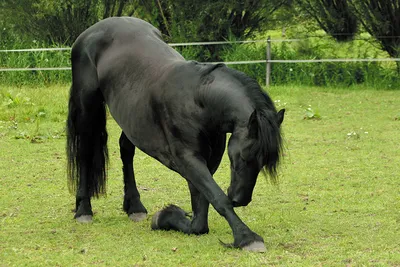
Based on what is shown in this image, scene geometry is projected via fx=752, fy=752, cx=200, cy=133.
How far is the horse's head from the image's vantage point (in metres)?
4.85

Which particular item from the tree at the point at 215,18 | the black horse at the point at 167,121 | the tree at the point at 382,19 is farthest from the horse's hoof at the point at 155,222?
the tree at the point at 382,19

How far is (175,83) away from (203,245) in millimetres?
1212

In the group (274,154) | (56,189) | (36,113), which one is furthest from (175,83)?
(36,113)

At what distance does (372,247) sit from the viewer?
5219 mm

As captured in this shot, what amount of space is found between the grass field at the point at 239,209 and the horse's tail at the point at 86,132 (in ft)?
1.07

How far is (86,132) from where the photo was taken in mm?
6605

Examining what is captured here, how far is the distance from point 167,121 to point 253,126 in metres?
0.93

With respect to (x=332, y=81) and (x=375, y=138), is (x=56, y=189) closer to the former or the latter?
(x=375, y=138)

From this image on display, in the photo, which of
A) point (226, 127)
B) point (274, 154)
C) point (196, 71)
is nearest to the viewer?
point (274, 154)

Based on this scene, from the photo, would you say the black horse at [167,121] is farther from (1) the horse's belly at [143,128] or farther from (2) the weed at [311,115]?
(2) the weed at [311,115]

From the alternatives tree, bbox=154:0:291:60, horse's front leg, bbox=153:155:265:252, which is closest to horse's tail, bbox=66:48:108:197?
horse's front leg, bbox=153:155:265:252

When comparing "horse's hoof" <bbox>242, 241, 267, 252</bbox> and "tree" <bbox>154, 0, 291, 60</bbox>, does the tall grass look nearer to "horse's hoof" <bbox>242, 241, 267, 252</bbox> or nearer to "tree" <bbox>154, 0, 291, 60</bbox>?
"tree" <bbox>154, 0, 291, 60</bbox>

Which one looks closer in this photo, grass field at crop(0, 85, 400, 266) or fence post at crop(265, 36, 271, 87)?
grass field at crop(0, 85, 400, 266)

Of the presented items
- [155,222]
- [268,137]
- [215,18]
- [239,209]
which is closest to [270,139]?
[268,137]
